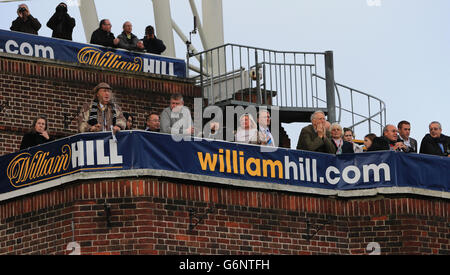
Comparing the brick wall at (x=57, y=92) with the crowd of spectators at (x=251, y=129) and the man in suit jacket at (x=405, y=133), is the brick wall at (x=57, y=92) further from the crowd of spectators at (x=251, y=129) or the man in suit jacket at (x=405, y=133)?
the man in suit jacket at (x=405, y=133)

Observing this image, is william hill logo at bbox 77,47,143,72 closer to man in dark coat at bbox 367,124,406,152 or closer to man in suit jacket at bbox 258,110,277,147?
man in suit jacket at bbox 258,110,277,147

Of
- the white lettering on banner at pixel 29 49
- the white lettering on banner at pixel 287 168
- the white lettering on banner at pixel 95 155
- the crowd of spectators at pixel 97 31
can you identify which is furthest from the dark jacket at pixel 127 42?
the white lettering on banner at pixel 95 155

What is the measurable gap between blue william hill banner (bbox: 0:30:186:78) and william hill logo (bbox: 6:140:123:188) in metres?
5.17

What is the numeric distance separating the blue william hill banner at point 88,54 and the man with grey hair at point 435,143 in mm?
7306

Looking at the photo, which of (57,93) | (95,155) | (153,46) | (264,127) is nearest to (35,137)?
(95,155)

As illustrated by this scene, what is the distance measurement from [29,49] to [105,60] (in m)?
1.87

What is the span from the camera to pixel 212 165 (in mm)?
22734

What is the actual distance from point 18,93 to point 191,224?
22.4 ft

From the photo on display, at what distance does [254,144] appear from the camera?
23406 millimetres

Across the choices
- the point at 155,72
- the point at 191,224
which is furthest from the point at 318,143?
the point at 155,72

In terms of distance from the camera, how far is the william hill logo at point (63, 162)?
22094 mm

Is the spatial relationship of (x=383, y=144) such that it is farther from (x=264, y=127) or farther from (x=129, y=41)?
(x=129, y=41)

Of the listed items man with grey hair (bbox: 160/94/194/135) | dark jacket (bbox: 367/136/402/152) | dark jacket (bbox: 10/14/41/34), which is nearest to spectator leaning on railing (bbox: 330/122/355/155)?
dark jacket (bbox: 367/136/402/152)

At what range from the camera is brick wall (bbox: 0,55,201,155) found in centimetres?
2695
